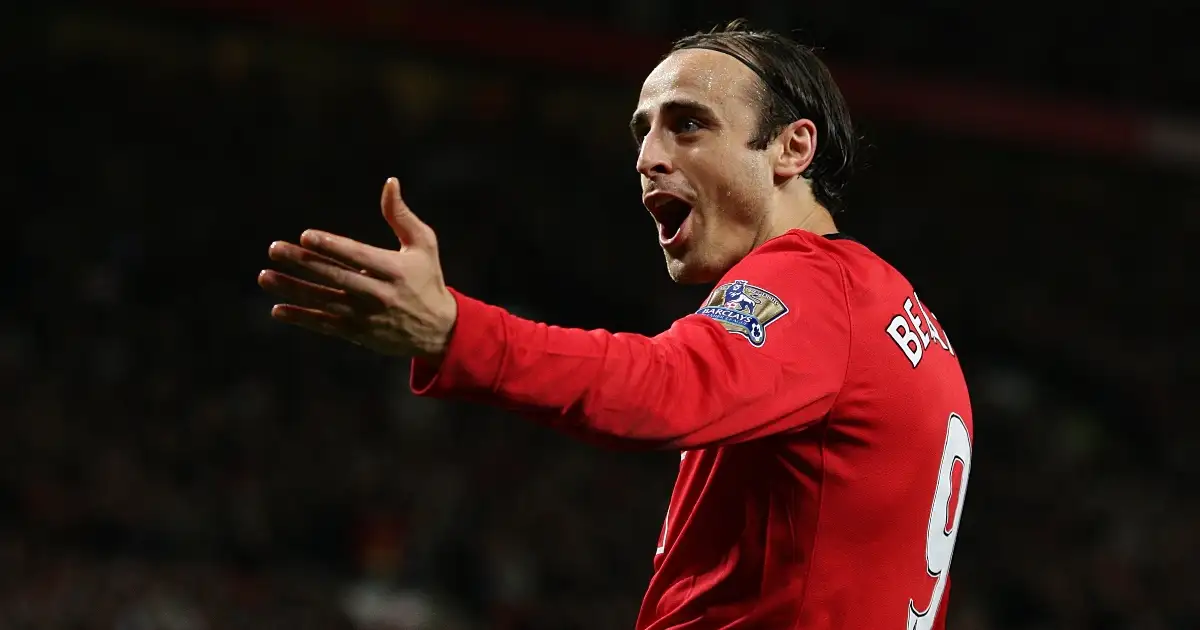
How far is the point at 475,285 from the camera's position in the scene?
1234cm

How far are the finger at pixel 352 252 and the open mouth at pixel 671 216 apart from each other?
0.90 meters

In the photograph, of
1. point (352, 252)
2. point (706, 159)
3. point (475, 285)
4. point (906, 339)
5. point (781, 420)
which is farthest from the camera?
point (475, 285)

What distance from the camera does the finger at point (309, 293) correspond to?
5.58ft

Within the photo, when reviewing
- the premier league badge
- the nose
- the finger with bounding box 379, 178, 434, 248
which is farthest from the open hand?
the nose

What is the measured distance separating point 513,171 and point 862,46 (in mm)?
4193

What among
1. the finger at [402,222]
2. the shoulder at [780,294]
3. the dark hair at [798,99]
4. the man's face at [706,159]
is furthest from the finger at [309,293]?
the dark hair at [798,99]

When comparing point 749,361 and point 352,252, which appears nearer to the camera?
point 352,252

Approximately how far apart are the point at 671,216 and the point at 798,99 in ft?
1.08

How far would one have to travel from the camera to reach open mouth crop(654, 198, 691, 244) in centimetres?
248

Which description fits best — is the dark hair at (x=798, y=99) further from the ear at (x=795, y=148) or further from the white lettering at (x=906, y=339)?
the white lettering at (x=906, y=339)

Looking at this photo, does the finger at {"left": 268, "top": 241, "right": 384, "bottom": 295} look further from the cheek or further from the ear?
the ear

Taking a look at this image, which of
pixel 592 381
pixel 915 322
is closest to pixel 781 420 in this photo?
pixel 592 381

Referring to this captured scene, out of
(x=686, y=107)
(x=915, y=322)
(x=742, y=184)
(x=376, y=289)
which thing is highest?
(x=686, y=107)

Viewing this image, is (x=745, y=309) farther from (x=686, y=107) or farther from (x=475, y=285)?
(x=475, y=285)
